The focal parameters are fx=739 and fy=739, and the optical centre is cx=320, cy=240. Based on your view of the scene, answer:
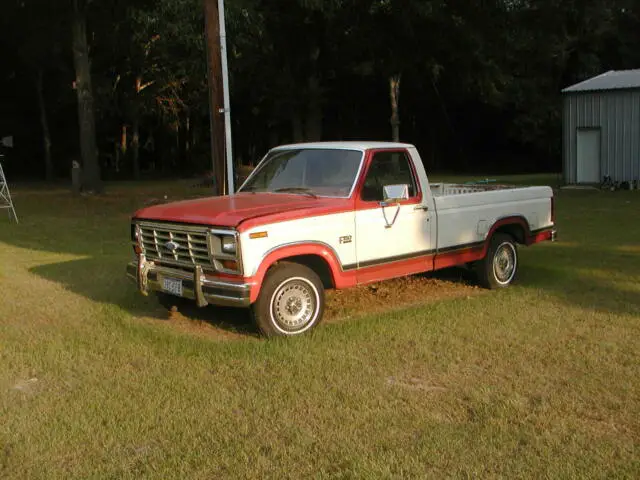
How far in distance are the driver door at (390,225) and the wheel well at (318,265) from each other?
1.03 ft

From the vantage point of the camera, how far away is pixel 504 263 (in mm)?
9336

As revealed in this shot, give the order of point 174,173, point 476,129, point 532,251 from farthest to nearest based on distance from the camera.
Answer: point 476,129 < point 174,173 < point 532,251

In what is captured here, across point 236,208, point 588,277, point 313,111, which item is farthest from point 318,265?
point 313,111

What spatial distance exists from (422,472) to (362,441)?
545mm

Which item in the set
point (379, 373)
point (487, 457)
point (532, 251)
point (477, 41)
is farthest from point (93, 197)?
point (487, 457)

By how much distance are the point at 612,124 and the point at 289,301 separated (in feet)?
66.2

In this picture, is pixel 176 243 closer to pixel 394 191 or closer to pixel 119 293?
pixel 394 191

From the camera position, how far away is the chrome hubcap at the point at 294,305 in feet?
22.8

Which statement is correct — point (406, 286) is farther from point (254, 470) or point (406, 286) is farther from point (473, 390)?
point (254, 470)

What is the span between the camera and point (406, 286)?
30.7 feet

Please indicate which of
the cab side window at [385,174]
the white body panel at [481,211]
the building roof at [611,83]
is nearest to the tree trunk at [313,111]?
the building roof at [611,83]

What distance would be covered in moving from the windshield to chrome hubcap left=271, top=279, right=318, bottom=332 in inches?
44.5

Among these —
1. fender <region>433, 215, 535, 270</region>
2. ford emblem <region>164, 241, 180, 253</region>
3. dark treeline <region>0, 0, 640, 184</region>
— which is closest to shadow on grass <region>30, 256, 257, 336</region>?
ford emblem <region>164, 241, 180, 253</region>

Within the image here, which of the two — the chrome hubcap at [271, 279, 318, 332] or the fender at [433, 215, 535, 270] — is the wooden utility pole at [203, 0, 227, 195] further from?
the chrome hubcap at [271, 279, 318, 332]
